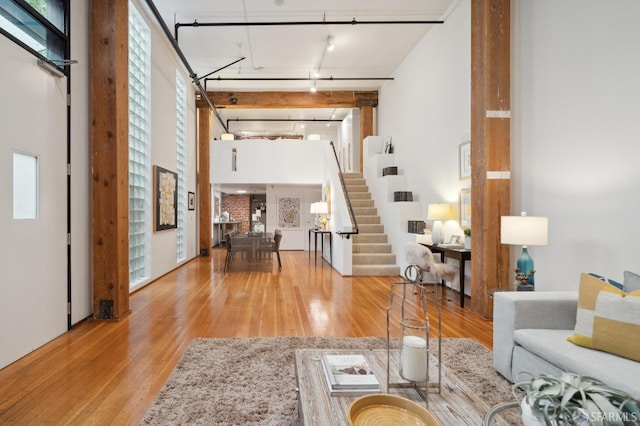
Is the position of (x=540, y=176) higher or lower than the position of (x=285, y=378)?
higher

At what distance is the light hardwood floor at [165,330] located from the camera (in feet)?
7.50

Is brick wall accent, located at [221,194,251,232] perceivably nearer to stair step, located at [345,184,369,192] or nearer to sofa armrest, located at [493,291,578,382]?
stair step, located at [345,184,369,192]

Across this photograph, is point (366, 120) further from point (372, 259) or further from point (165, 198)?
point (165, 198)

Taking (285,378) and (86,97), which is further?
(86,97)

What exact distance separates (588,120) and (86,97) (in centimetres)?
523

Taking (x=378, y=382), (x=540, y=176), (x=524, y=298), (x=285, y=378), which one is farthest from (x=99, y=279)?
(x=540, y=176)

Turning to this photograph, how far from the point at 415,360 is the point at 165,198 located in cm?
619

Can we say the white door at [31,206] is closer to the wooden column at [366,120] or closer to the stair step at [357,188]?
the stair step at [357,188]

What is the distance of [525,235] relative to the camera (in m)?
3.43

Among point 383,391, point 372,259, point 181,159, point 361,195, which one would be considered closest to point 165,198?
point 181,159

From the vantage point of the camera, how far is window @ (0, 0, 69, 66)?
2.91m

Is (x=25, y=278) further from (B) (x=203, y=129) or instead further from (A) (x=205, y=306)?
(B) (x=203, y=129)

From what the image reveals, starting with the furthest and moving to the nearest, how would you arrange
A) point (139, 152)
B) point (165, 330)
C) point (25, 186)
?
point (139, 152) < point (165, 330) < point (25, 186)

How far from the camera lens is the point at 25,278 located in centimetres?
302
